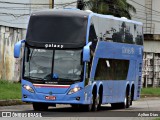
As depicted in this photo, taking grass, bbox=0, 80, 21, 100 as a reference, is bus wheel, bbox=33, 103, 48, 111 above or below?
above

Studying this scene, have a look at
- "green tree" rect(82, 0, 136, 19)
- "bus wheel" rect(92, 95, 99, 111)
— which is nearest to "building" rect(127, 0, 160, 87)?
"green tree" rect(82, 0, 136, 19)

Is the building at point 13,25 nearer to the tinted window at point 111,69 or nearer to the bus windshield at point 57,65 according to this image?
the tinted window at point 111,69

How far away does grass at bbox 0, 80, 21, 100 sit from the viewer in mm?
27553

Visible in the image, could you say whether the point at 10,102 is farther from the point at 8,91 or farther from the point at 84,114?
the point at 84,114

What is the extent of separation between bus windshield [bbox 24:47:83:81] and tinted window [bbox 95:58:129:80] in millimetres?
1852

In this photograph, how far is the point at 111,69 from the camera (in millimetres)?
26016

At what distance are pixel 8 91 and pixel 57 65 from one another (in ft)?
25.4

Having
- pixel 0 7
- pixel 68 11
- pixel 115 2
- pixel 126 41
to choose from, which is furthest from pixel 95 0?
pixel 68 11

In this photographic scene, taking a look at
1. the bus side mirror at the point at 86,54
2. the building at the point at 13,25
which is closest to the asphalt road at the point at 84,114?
the bus side mirror at the point at 86,54

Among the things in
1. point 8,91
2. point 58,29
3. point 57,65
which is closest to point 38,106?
point 57,65

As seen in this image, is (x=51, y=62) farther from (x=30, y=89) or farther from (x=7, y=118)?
(x=7, y=118)

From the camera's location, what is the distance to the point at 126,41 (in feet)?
91.6

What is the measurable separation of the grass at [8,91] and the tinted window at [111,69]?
437cm

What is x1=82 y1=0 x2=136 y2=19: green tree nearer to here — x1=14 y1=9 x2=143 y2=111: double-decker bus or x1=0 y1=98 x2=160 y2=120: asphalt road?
x1=0 y1=98 x2=160 y2=120: asphalt road
